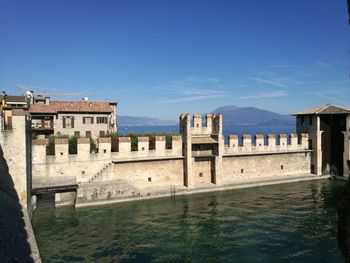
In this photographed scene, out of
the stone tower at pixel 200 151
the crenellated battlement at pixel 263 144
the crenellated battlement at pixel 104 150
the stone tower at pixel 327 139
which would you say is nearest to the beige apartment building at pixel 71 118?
the crenellated battlement at pixel 104 150

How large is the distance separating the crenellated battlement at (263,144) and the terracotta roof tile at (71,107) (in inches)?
661

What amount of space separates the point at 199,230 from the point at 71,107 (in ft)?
83.7

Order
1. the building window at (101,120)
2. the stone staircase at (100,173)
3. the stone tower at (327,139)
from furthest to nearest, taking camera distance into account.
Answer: the building window at (101,120) → the stone tower at (327,139) → the stone staircase at (100,173)

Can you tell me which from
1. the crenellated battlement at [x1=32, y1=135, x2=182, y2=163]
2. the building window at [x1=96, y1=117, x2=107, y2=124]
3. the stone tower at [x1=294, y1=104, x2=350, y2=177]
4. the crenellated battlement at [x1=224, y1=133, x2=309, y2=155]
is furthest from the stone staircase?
the stone tower at [x1=294, y1=104, x2=350, y2=177]

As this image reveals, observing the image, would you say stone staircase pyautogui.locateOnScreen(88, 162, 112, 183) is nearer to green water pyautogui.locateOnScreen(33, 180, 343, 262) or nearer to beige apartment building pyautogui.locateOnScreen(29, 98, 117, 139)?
green water pyautogui.locateOnScreen(33, 180, 343, 262)

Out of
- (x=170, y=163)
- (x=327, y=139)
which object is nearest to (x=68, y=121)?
(x=170, y=163)

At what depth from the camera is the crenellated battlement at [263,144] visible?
28.7m

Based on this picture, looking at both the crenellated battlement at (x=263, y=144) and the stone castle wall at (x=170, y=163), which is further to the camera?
the crenellated battlement at (x=263, y=144)

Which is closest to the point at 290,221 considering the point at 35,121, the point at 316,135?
the point at 316,135

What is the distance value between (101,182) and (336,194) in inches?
682

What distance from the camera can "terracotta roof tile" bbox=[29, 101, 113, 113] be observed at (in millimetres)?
36412

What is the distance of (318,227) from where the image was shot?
57.5ft

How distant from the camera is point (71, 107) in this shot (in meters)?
37.9

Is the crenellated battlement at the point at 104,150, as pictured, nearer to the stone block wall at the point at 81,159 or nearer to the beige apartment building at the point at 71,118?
the stone block wall at the point at 81,159
